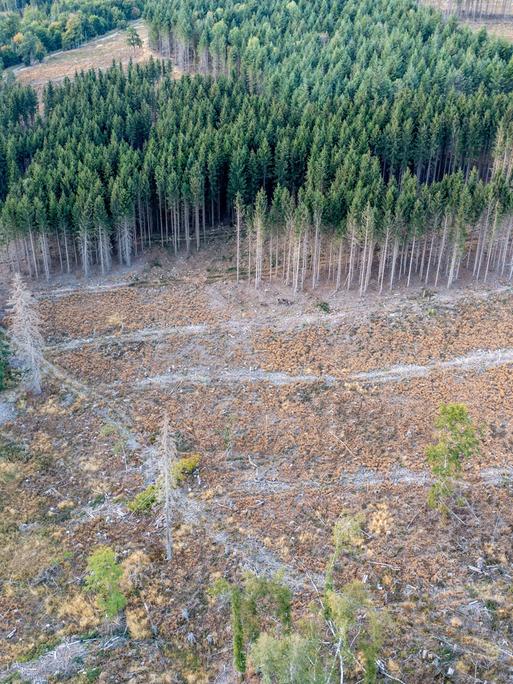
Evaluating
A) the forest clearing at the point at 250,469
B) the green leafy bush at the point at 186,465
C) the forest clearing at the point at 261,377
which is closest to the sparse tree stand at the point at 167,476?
the forest clearing at the point at 261,377

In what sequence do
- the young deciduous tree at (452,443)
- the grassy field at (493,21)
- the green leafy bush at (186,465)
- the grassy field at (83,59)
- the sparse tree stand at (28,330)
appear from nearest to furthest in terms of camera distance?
the young deciduous tree at (452,443), the green leafy bush at (186,465), the sparse tree stand at (28,330), the grassy field at (83,59), the grassy field at (493,21)

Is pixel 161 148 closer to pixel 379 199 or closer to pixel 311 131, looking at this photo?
pixel 311 131

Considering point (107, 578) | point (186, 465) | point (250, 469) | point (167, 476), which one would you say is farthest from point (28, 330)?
point (107, 578)

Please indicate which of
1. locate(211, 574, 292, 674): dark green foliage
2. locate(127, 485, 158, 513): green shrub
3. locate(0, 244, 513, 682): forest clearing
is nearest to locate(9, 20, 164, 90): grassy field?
locate(0, 244, 513, 682): forest clearing

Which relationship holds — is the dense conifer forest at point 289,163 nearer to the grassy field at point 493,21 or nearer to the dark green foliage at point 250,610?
the grassy field at point 493,21

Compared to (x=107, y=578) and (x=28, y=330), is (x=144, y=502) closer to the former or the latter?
(x=107, y=578)
